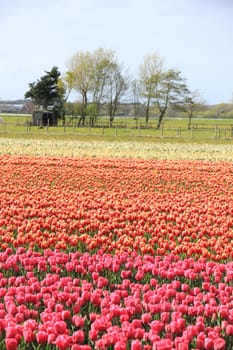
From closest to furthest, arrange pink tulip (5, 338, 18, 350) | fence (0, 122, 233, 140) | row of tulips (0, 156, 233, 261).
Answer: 1. pink tulip (5, 338, 18, 350)
2. row of tulips (0, 156, 233, 261)
3. fence (0, 122, 233, 140)

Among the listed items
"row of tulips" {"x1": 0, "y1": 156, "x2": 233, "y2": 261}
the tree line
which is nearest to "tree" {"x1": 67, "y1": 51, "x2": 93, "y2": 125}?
the tree line

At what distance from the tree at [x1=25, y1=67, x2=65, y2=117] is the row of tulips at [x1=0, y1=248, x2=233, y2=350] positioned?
229 ft

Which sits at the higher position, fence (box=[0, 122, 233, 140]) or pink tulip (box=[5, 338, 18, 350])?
fence (box=[0, 122, 233, 140])

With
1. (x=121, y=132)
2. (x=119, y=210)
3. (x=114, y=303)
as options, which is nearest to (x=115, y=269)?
(x=114, y=303)

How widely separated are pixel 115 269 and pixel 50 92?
7245cm

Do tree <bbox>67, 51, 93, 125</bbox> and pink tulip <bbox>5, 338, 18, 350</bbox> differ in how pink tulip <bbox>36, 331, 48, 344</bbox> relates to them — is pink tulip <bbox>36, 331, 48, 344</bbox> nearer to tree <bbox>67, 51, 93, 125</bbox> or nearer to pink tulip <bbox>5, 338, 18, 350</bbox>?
pink tulip <bbox>5, 338, 18, 350</bbox>

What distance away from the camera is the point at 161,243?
5941mm

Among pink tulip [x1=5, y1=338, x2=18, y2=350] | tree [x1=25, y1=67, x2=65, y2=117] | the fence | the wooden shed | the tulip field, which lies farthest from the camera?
tree [x1=25, y1=67, x2=65, y2=117]

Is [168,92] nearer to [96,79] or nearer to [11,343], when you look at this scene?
[96,79]

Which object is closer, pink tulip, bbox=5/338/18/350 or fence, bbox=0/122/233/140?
pink tulip, bbox=5/338/18/350

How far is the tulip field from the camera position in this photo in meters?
3.43

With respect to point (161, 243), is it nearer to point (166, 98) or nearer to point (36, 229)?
point (36, 229)

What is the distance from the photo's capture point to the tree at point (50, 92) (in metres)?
74.8

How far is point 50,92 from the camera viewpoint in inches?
2970
